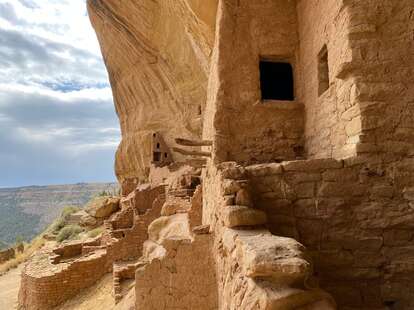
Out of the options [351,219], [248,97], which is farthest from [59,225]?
[351,219]

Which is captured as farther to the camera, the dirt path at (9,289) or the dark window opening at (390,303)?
the dirt path at (9,289)

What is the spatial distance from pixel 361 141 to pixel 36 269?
27.7 feet

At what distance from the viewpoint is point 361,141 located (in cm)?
308

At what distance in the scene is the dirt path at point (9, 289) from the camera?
30.4 feet

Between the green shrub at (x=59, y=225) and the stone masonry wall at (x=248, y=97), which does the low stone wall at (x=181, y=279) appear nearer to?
the stone masonry wall at (x=248, y=97)

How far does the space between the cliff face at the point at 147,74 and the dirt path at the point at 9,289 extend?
599cm

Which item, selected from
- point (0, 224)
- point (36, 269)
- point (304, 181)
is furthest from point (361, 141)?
point (0, 224)

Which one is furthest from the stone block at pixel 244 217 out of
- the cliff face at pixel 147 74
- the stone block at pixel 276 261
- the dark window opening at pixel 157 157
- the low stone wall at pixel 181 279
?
the dark window opening at pixel 157 157

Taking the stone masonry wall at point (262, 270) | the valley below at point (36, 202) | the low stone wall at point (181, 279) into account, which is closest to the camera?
the stone masonry wall at point (262, 270)

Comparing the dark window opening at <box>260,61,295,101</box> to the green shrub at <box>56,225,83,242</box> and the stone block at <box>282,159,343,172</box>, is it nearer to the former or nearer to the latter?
the stone block at <box>282,159,343,172</box>

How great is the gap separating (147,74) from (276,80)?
833 centimetres

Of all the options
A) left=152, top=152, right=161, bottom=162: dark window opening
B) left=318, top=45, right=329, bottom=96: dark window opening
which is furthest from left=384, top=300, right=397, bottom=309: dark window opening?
left=152, top=152, right=161, bottom=162: dark window opening

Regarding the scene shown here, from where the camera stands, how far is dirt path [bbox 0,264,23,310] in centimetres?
928

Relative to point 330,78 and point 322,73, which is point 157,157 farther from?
point 330,78
